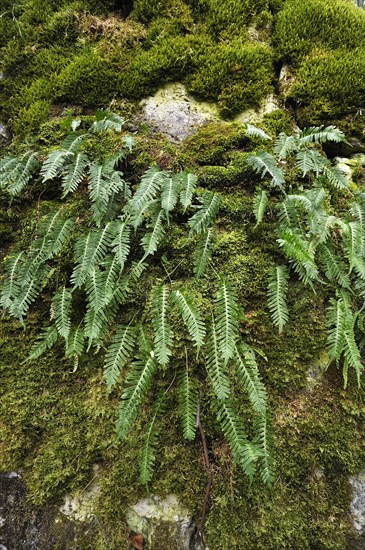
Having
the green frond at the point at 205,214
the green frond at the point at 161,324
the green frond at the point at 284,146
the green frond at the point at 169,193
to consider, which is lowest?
the green frond at the point at 161,324

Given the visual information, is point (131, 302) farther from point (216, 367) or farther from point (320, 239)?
point (320, 239)

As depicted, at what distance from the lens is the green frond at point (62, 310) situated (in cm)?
235

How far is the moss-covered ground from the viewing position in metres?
2.14

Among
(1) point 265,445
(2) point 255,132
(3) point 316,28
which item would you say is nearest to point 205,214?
(2) point 255,132

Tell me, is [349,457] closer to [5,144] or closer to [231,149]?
[231,149]

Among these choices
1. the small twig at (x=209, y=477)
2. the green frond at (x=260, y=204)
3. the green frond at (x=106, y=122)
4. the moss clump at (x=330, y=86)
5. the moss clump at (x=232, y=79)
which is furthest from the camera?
the moss clump at (x=232, y=79)

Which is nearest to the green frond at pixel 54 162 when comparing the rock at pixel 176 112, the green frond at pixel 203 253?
the rock at pixel 176 112

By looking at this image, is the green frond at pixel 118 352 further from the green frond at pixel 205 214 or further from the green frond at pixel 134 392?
the green frond at pixel 205 214

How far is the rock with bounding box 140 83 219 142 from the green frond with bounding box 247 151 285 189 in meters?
0.84

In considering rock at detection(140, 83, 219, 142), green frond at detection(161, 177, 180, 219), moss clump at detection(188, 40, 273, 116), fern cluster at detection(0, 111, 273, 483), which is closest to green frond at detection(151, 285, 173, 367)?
fern cluster at detection(0, 111, 273, 483)

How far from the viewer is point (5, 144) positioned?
3.45m

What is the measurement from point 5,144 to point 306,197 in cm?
279

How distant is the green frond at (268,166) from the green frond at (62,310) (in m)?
1.59

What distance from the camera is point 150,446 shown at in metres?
2.14
